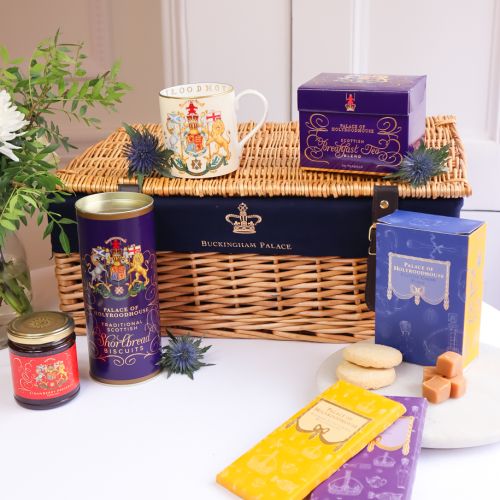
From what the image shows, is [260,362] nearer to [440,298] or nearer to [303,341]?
[303,341]

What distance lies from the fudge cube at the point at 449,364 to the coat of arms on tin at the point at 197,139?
0.38 metres

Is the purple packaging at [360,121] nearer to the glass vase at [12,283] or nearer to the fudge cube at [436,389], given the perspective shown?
the fudge cube at [436,389]

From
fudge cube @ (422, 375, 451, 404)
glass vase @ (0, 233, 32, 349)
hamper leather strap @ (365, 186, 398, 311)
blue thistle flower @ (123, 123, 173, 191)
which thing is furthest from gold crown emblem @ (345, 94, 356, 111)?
glass vase @ (0, 233, 32, 349)

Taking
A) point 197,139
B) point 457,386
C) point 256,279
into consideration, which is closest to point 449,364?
point 457,386

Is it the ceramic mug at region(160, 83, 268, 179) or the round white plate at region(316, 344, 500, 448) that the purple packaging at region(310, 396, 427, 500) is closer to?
the round white plate at region(316, 344, 500, 448)

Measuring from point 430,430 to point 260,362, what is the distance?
27cm

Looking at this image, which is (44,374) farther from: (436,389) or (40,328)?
(436,389)

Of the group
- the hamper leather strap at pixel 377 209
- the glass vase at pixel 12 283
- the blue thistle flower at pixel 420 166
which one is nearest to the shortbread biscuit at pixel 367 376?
the hamper leather strap at pixel 377 209

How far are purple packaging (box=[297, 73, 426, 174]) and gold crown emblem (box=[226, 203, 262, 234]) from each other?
114mm

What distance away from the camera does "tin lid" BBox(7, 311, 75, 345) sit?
90cm

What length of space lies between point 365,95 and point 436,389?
373mm

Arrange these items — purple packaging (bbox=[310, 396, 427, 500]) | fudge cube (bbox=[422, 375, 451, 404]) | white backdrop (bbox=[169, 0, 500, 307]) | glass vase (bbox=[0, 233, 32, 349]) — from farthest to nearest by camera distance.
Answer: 1. white backdrop (bbox=[169, 0, 500, 307])
2. glass vase (bbox=[0, 233, 32, 349])
3. fudge cube (bbox=[422, 375, 451, 404])
4. purple packaging (bbox=[310, 396, 427, 500])

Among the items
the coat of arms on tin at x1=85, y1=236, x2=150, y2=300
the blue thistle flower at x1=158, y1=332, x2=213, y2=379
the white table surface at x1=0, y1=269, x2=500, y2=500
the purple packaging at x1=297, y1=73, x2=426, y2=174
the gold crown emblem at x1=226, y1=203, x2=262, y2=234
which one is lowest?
the white table surface at x1=0, y1=269, x2=500, y2=500

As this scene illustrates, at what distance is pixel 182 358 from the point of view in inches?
39.9
